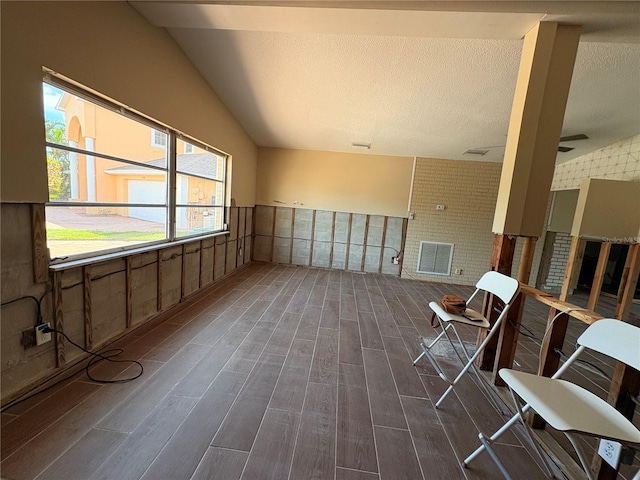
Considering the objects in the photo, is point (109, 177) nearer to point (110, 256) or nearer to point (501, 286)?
point (110, 256)

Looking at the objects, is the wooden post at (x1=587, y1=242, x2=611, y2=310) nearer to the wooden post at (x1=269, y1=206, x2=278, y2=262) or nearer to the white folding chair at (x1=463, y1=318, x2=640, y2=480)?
the white folding chair at (x1=463, y1=318, x2=640, y2=480)

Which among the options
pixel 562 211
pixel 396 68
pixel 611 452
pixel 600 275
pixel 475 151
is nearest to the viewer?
pixel 611 452

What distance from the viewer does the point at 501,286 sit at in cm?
188

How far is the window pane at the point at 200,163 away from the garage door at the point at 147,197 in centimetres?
38

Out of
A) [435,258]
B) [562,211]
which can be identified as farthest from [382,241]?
[562,211]

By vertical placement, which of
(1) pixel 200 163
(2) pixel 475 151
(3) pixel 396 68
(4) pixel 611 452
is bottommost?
(4) pixel 611 452

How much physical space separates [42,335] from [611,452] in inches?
120

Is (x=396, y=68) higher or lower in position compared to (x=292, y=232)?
higher

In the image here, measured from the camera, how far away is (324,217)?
5648mm

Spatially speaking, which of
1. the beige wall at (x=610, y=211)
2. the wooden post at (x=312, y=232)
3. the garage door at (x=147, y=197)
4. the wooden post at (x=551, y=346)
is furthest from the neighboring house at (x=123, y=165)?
the beige wall at (x=610, y=211)

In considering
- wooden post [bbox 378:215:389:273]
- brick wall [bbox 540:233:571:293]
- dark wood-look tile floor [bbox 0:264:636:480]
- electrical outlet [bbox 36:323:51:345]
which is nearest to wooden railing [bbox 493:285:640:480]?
dark wood-look tile floor [bbox 0:264:636:480]

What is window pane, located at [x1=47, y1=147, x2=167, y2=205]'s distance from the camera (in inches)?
68.9

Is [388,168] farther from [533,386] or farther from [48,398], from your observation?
[48,398]

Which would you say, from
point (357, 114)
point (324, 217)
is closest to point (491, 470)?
point (357, 114)
